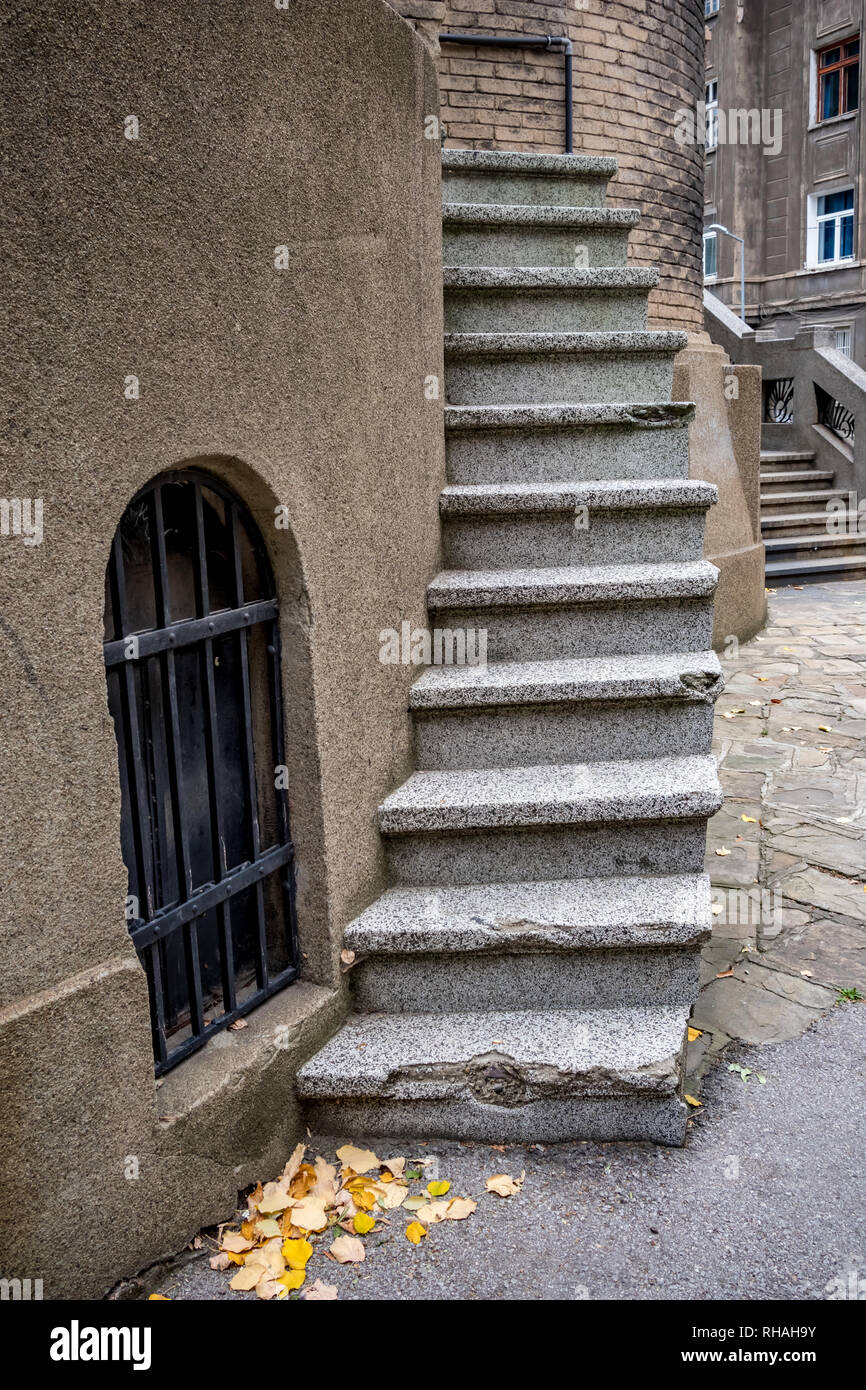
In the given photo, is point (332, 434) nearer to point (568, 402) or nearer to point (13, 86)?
point (13, 86)

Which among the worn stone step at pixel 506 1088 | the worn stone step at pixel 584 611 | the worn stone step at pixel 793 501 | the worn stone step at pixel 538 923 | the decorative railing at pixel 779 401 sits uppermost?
the decorative railing at pixel 779 401

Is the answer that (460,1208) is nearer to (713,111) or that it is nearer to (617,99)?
(617,99)

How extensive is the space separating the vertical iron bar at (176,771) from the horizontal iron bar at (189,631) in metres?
0.03

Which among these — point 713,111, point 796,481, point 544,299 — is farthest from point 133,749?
point 713,111

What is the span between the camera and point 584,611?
11.5 feet

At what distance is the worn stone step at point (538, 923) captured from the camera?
9.12 ft

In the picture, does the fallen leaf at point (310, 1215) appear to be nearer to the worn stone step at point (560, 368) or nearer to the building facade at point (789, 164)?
the worn stone step at point (560, 368)

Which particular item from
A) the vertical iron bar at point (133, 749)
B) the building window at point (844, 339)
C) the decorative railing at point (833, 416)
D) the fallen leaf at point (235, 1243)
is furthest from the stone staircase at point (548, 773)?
the building window at point (844, 339)

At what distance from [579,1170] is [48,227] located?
2246mm

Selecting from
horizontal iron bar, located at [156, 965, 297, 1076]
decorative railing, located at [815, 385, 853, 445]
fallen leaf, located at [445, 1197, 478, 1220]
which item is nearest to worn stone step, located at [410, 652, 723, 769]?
horizontal iron bar, located at [156, 965, 297, 1076]

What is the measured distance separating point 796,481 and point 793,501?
49cm

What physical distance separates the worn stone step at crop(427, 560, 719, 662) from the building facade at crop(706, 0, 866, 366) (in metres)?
20.4

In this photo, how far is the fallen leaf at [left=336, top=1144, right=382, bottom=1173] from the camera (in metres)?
2.56

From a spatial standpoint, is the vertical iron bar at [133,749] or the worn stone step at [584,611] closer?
the vertical iron bar at [133,749]
